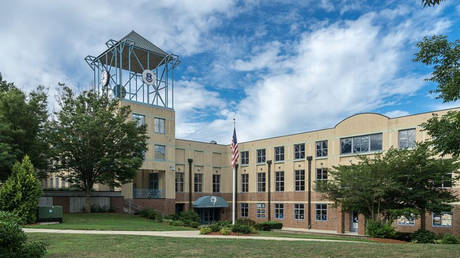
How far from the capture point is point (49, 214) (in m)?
24.3

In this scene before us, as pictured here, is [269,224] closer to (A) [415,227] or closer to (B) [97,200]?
(A) [415,227]

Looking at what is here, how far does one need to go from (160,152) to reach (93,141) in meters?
11.8

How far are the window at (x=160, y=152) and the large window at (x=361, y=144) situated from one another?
58.6 feet

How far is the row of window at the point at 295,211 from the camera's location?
40094 millimetres

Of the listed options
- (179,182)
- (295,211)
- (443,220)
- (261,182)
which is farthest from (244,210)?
(443,220)

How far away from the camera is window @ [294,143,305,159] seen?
42938 millimetres

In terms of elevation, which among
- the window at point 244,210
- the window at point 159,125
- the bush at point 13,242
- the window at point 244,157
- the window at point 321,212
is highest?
the window at point 159,125

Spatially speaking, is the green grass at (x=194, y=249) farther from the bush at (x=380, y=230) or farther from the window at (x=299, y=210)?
the window at (x=299, y=210)

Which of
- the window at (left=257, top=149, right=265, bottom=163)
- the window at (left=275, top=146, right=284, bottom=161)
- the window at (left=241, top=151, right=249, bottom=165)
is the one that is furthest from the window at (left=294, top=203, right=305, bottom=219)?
the window at (left=241, top=151, right=249, bottom=165)

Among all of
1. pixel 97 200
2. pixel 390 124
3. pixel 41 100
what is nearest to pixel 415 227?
pixel 390 124

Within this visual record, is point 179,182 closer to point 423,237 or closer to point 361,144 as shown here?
point 361,144

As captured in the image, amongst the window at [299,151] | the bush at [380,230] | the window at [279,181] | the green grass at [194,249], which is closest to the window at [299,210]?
the window at [279,181]

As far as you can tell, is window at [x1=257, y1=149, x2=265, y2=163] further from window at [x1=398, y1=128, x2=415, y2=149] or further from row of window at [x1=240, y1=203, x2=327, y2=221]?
window at [x1=398, y1=128, x2=415, y2=149]

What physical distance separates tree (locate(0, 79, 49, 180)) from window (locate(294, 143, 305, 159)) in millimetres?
24511
